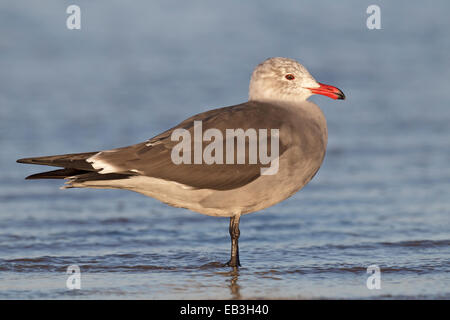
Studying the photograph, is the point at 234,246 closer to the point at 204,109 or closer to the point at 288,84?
the point at 288,84

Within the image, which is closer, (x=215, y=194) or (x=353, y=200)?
(x=215, y=194)

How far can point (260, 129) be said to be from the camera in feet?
20.7

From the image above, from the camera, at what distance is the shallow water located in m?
6.46

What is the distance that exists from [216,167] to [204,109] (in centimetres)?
635

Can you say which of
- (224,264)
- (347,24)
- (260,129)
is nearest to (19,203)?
(224,264)

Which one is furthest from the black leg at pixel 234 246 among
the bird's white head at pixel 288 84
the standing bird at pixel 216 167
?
the bird's white head at pixel 288 84

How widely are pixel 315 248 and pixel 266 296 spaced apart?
1.47 m

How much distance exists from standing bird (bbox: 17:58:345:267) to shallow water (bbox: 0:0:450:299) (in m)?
0.62

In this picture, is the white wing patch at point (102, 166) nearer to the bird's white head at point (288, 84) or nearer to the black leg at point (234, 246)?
the black leg at point (234, 246)

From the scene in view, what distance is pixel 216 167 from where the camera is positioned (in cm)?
627

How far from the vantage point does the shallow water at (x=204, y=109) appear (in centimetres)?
646

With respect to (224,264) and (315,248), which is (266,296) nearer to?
(224,264)

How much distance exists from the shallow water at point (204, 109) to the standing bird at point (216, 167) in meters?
0.62
